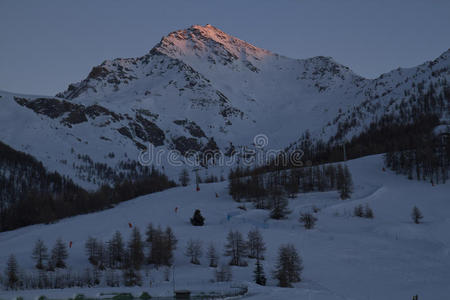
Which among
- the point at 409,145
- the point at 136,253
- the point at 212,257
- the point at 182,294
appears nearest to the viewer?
the point at 182,294

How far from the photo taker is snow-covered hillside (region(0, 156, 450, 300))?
42.3m

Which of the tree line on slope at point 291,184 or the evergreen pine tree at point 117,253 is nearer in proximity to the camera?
the evergreen pine tree at point 117,253

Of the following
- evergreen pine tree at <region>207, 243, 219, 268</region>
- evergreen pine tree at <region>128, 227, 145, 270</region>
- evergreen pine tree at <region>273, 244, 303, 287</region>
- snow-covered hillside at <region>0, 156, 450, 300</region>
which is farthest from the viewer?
evergreen pine tree at <region>207, 243, 219, 268</region>

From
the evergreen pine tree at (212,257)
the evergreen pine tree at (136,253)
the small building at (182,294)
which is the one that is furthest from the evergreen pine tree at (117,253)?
the small building at (182,294)

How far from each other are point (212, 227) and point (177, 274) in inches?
808

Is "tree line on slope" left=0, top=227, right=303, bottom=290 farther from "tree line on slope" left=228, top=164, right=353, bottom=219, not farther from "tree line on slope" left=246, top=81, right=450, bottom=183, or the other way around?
"tree line on slope" left=246, top=81, right=450, bottom=183

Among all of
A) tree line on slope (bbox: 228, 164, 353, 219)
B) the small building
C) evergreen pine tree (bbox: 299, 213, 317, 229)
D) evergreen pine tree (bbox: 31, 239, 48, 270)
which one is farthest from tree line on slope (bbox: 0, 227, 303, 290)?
tree line on slope (bbox: 228, 164, 353, 219)

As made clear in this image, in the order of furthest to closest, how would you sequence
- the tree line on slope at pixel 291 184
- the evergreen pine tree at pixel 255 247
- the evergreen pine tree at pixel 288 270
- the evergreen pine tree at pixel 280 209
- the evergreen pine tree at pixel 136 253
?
the tree line on slope at pixel 291 184 → the evergreen pine tree at pixel 280 209 → the evergreen pine tree at pixel 255 247 → the evergreen pine tree at pixel 136 253 → the evergreen pine tree at pixel 288 270

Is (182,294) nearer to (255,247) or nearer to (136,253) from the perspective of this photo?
(136,253)

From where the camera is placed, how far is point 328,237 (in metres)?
61.9

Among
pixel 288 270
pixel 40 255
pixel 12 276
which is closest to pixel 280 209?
pixel 288 270

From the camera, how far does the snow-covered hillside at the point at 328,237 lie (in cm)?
4234

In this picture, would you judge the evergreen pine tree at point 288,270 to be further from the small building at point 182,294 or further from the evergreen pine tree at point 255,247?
the small building at point 182,294

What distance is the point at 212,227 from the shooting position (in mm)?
70750
